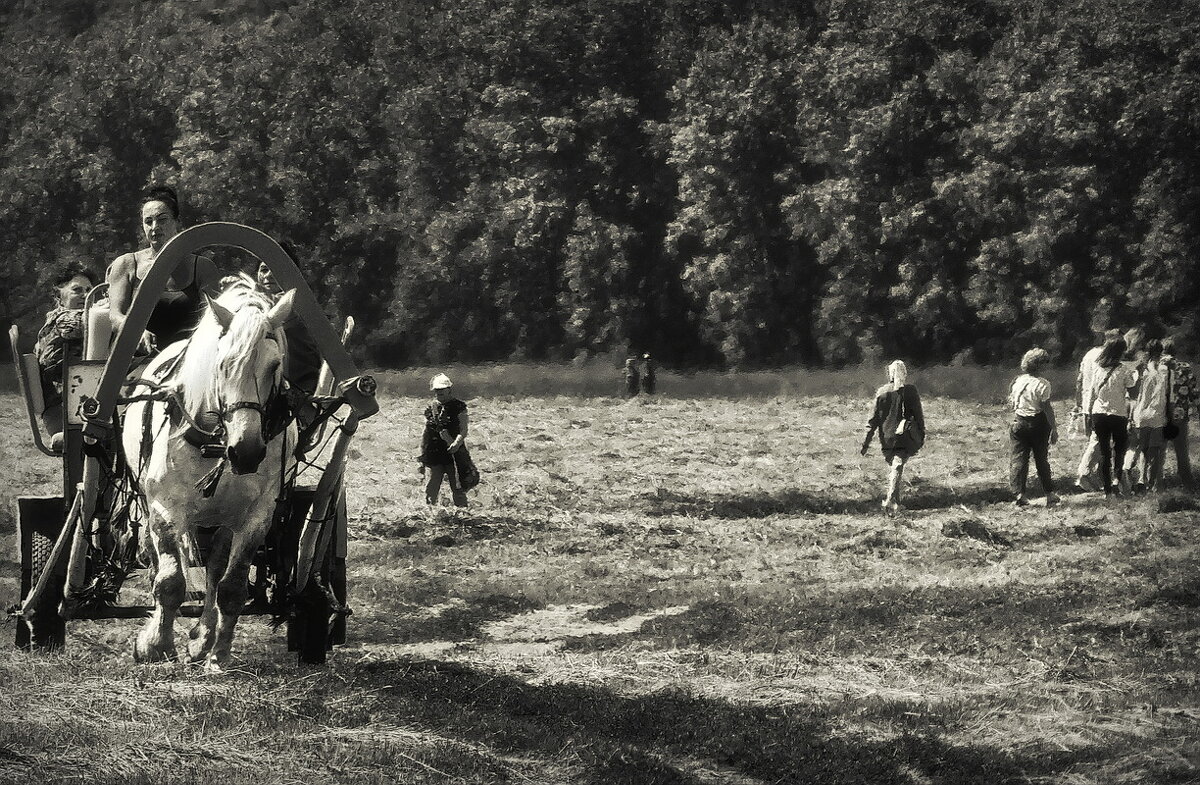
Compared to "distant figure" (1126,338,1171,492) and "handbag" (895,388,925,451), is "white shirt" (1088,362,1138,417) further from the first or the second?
"handbag" (895,388,925,451)

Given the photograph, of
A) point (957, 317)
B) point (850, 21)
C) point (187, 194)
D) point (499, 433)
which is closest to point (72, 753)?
point (187, 194)

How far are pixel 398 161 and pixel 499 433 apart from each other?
19.1ft

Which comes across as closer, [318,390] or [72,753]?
[72,753]

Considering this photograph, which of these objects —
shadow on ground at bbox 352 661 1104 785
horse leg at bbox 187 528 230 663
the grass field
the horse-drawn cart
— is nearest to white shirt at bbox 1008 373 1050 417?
the grass field

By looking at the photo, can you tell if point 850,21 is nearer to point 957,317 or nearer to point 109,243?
point 957,317

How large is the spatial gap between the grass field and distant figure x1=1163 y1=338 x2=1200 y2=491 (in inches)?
32.7

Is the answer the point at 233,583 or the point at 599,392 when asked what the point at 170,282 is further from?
the point at 599,392

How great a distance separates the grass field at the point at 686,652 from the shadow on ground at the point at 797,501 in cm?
6

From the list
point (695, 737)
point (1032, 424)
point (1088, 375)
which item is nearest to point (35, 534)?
point (695, 737)

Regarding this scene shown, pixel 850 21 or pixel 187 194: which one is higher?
pixel 850 21

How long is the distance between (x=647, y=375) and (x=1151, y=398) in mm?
11837

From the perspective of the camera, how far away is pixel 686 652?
848cm

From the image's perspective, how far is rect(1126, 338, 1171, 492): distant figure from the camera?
13820mm

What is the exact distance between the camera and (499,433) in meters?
20.2
